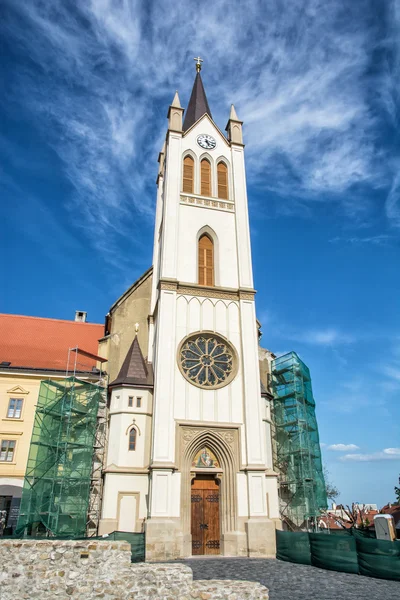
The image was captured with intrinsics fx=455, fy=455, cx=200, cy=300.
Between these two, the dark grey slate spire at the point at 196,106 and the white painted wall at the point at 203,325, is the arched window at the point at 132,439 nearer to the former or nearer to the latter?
the white painted wall at the point at 203,325

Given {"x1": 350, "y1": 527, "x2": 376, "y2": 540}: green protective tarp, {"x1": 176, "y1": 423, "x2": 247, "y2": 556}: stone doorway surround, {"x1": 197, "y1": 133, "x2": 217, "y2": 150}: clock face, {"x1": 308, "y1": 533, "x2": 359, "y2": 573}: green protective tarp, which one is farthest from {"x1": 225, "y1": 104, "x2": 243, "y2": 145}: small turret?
{"x1": 308, "y1": 533, "x2": 359, "y2": 573}: green protective tarp

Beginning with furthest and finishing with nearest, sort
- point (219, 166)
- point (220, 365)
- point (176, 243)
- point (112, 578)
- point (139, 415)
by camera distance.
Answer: point (219, 166), point (176, 243), point (220, 365), point (139, 415), point (112, 578)

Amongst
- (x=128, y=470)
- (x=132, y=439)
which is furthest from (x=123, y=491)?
(x=132, y=439)

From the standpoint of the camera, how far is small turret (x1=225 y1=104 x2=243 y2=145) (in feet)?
97.6

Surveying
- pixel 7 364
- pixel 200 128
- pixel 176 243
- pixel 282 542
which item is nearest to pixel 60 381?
pixel 7 364

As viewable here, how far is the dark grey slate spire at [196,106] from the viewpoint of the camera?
30750mm

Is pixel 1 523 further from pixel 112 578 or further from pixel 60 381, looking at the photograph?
pixel 112 578

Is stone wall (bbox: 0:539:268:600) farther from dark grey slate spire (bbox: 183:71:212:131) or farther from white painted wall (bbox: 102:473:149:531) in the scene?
dark grey slate spire (bbox: 183:71:212:131)

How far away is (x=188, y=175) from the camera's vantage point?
27.3m

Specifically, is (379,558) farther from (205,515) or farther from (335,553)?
(205,515)

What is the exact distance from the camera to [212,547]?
1855 centimetres

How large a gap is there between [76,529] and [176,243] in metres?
14.3

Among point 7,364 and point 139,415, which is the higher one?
point 7,364

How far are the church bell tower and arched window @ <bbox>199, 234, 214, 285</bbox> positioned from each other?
0.21ft
